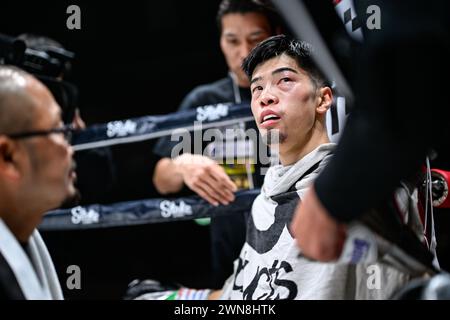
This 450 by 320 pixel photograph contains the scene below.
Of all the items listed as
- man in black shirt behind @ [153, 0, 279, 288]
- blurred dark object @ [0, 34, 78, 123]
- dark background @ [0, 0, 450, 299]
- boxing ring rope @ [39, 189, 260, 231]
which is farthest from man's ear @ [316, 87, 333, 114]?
dark background @ [0, 0, 450, 299]

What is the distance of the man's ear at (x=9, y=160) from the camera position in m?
1.08

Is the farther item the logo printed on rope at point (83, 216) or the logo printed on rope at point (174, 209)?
the logo printed on rope at point (83, 216)

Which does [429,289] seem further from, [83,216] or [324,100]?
[83,216]

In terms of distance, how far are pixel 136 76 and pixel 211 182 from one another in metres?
1.68

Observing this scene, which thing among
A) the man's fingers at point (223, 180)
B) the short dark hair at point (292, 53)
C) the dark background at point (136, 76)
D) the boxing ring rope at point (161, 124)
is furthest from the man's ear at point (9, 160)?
the dark background at point (136, 76)

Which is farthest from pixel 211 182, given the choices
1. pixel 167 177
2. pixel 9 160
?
pixel 9 160

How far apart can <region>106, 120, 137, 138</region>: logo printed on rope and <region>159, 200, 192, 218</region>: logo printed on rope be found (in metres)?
0.33

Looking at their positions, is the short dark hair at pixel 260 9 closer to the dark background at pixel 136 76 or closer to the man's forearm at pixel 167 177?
the man's forearm at pixel 167 177

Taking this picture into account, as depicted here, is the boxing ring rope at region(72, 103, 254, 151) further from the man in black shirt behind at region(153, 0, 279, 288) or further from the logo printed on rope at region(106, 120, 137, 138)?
the man in black shirt behind at region(153, 0, 279, 288)

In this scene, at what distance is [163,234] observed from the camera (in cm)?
325

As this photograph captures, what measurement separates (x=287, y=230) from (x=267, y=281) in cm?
14

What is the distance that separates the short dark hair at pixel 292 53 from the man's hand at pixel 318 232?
692 mm

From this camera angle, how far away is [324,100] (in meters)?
1.57
